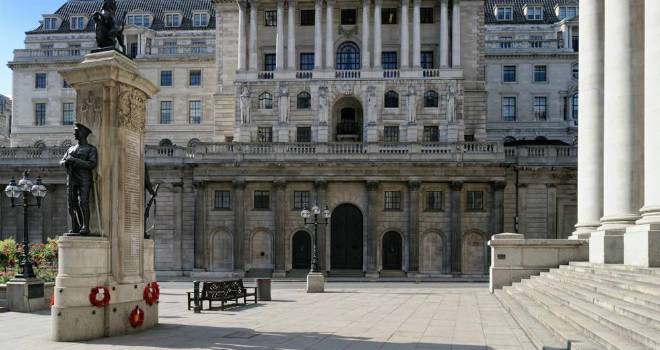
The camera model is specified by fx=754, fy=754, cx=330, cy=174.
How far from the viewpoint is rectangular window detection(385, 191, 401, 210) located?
5825 centimetres

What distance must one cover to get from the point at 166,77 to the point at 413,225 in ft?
113

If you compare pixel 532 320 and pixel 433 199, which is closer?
pixel 532 320

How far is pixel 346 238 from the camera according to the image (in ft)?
193

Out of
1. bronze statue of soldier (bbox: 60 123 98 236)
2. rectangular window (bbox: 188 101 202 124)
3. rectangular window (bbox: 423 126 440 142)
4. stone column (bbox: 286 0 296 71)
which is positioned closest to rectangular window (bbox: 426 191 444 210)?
rectangular window (bbox: 423 126 440 142)

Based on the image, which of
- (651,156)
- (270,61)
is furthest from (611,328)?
(270,61)

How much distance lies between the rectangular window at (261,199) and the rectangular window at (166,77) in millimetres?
24962

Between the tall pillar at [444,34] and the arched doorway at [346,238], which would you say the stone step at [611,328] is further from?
the tall pillar at [444,34]

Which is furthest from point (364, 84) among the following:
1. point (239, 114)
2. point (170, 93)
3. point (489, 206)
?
point (170, 93)

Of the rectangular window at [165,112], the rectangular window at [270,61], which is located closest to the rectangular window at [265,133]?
the rectangular window at [270,61]

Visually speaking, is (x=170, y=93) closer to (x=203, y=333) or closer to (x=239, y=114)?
(x=239, y=114)

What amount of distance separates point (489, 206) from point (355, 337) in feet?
133

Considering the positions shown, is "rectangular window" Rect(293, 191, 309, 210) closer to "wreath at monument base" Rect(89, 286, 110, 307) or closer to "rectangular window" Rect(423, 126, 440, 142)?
"rectangular window" Rect(423, 126, 440, 142)

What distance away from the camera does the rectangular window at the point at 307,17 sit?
68.9m

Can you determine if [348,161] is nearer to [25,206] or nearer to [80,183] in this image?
[25,206]
